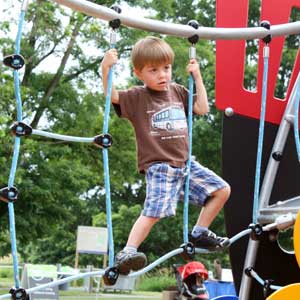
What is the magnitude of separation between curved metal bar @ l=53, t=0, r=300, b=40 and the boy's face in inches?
6.7

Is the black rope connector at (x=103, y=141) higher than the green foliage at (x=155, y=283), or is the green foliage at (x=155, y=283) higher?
the black rope connector at (x=103, y=141)

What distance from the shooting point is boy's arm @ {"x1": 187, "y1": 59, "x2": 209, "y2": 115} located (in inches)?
144

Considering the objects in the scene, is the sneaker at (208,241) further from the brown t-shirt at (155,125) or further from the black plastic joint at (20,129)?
the black plastic joint at (20,129)

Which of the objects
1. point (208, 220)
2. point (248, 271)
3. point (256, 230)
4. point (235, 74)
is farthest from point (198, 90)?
point (248, 271)

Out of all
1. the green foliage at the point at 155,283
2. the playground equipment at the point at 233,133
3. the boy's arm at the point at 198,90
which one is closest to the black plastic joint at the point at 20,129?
the playground equipment at the point at 233,133

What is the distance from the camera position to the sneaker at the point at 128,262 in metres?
3.40

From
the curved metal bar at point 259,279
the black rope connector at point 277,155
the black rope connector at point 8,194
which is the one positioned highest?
the black rope connector at point 277,155

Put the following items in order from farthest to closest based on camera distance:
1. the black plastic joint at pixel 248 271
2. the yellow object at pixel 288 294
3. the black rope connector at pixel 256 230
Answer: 1. the black plastic joint at pixel 248 271
2. the black rope connector at pixel 256 230
3. the yellow object at pixel 288 294

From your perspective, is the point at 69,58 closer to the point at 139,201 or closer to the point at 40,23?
the point at 40,23

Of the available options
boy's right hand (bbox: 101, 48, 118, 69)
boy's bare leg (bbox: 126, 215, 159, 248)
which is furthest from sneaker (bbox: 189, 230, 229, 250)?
boy's right hand (bbox: 101, 48, 118, 69)

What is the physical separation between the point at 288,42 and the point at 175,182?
2086 centimetres

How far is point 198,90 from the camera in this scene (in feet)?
12.2

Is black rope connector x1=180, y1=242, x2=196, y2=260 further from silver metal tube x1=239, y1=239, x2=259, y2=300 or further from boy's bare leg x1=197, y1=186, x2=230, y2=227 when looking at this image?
silver metal tube x1=239, y1=239, x2=259, y2=300

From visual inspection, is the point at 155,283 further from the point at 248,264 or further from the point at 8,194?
the point at 8,194
